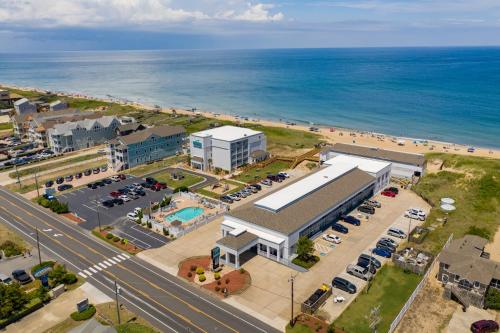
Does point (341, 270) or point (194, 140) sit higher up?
point (194, 140)

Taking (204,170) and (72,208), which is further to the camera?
(204,170)

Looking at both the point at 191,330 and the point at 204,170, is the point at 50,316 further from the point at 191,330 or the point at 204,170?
the point at 204,170

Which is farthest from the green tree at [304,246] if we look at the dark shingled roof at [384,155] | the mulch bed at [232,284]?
the dark shingled roof at [384,155]

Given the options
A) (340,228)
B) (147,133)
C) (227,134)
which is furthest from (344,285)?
(147,133)

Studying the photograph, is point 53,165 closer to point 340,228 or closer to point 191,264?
point 191,264

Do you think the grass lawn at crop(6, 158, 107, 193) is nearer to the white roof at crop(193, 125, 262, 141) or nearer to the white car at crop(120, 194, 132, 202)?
the white car at crop(120, 194, 132, 202)

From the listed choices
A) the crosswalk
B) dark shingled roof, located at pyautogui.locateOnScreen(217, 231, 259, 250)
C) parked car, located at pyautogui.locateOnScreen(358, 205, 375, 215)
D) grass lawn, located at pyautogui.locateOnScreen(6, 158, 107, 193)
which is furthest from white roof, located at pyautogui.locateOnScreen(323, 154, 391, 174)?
grass lawn, located at pyautogui.locateOnScreen(6, 158, 107, 193)

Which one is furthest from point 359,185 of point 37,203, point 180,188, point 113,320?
point 37,203
